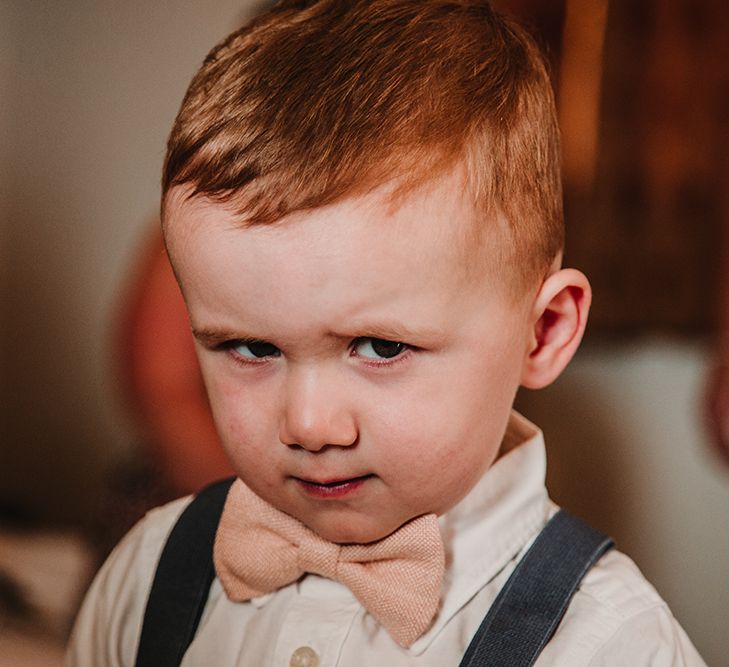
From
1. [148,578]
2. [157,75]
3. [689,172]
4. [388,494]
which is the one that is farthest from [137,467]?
[388,494]

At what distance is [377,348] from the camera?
23.8 inches

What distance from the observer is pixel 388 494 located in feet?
2.07

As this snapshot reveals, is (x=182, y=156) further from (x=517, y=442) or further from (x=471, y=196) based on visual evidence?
(x=517, y=442)

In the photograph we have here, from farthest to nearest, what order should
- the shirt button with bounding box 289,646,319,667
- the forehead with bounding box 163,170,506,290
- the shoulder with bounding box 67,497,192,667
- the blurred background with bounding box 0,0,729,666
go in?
the blurred background with bounding box 0,0,729,666
the shoulder with bounding box 67,497,192,667
the shirt button with bounding box 289,646,319,667
the forehead with bounding box 163,170,506,290

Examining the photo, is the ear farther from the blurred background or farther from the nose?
the blurred background

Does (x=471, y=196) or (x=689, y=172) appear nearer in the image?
(x=471, y=196)

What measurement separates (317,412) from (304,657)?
0.22m

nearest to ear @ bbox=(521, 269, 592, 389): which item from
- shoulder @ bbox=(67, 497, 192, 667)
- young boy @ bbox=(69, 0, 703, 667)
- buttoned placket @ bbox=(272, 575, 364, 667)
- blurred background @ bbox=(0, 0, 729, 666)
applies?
young boy @ bbox=(69, 0, 703, 667)

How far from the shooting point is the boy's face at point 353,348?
57 cm

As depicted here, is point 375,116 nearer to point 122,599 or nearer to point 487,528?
point 487,528

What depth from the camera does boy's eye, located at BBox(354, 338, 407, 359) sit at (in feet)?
1.98

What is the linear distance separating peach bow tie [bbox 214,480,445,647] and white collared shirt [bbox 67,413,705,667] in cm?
2

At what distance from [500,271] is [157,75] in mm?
1607

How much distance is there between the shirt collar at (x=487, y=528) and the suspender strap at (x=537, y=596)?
0.06 feet
